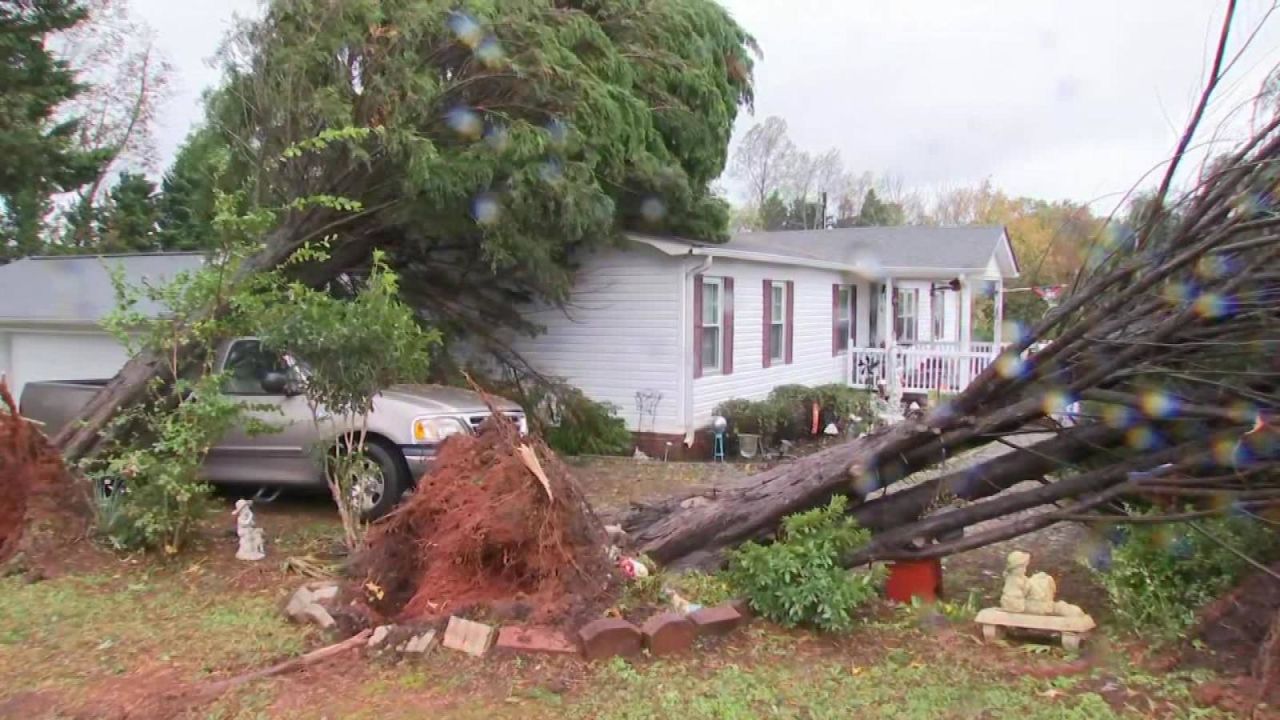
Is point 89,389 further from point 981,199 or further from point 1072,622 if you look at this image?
point 981,199

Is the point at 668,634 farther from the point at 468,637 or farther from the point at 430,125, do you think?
the point at 430,125

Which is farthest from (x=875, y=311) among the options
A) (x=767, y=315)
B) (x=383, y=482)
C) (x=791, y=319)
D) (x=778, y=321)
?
(x=383, y=482)

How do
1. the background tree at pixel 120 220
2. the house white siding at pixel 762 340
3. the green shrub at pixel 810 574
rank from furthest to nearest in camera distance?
the background tree at pixel 120 220 → the house white siding at pixel 762 340 → the green shrub at pixel 810 574

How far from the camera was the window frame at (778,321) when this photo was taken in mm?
16109

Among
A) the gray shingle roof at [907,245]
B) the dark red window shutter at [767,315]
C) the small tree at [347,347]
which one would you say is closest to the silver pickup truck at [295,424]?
the small tree at [347,347]

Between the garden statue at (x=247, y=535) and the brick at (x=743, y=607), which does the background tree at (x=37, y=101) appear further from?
the brick at (x=743, y=607)

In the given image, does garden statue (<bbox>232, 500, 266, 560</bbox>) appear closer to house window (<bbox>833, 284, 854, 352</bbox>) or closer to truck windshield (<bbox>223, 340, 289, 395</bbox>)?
truck windshield (<bbox>223, 340, 289, 395</bbox>)

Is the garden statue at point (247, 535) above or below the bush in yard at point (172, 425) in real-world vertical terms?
below

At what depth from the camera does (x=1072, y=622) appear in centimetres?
488

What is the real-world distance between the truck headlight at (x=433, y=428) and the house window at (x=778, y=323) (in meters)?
8.83

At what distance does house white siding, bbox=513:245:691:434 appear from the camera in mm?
13266

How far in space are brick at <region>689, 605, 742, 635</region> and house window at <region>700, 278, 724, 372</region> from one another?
8723 mm

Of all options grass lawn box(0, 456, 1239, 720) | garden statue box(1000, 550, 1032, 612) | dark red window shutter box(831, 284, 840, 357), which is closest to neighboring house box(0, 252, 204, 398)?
grass lawn box(0, 456, 1239, 720)

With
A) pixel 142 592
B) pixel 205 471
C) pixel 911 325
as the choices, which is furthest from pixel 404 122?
Result: pixel 911 325
